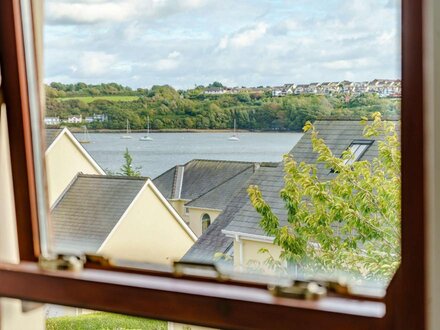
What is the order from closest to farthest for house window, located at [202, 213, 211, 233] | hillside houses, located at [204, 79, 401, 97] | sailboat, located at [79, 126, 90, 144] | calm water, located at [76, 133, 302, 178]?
hillside houses, located at [204, 79, 401, 97] < calm water, located at [76, 133, 302, 178] < house window, located at [202, 213, 211, 233] < sailboat, located at [79, 126, 90, 144]

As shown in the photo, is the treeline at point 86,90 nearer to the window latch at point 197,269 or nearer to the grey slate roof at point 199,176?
the grey slate roof at point 199,176

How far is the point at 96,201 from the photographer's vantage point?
6.65ft

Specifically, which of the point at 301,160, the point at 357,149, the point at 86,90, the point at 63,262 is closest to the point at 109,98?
the point at 86,90

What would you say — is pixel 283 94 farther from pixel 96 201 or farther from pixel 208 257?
pixel 96 201

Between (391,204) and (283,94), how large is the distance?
348 millimetres

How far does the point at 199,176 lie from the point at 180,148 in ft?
0.28

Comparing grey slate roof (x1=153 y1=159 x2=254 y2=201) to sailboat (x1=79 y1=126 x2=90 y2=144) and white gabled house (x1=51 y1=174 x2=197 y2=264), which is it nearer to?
white gabled house (x1=51 y1=174 x2=197 y2=264)

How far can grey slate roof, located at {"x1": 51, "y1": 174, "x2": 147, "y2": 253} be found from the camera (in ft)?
6.50

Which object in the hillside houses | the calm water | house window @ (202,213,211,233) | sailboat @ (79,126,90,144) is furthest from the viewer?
sailboat @ (79,126,90,144)

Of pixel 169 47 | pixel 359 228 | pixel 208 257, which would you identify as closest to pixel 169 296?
pixel 208 257

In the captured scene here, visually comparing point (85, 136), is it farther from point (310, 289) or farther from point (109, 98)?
point (310, 289)

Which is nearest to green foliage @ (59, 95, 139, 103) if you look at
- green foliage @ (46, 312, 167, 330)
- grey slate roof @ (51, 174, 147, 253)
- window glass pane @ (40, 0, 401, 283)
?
window glass pane @ (40, 0, 401, 283)

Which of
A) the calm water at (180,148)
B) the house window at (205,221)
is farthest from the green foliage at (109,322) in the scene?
the calm water at (180,148)

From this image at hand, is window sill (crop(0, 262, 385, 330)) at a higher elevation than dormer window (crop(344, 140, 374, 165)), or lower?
lower
